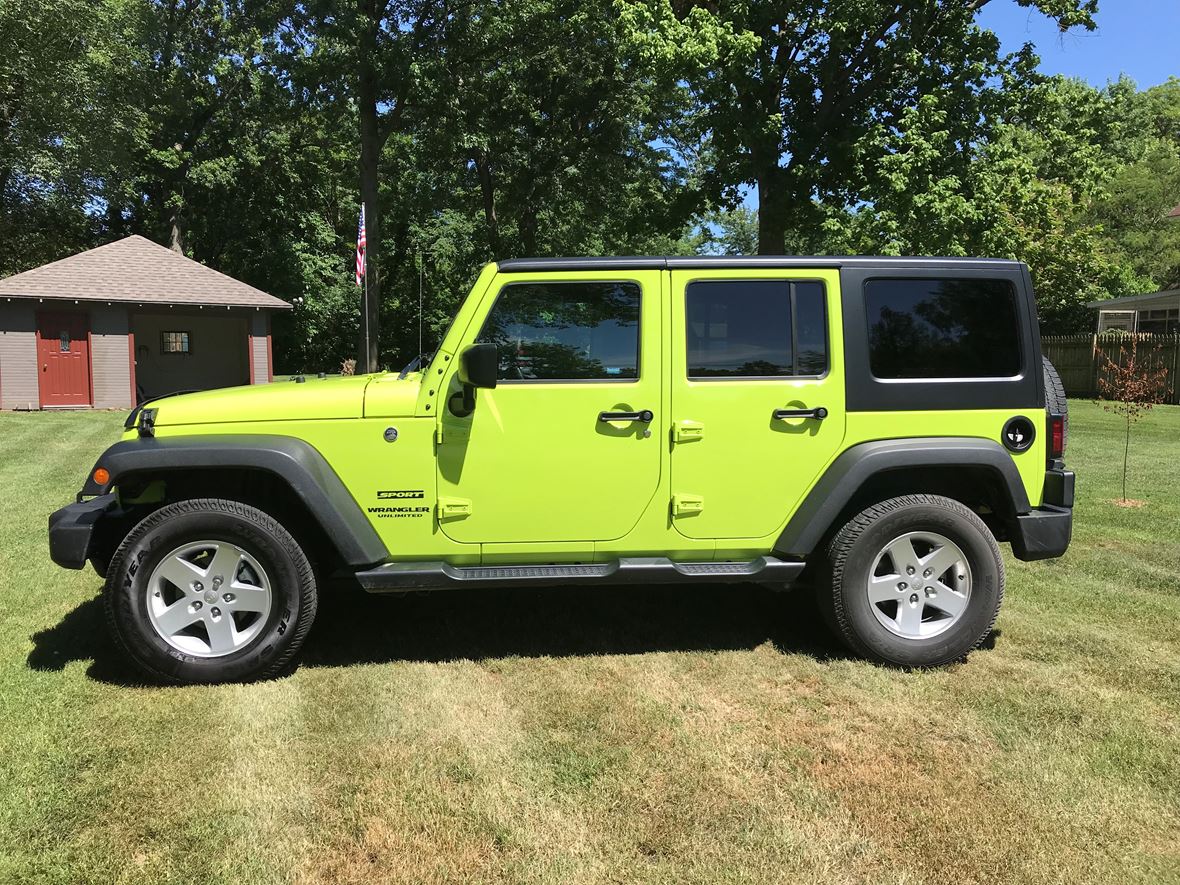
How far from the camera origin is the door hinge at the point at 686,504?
378 centimetres

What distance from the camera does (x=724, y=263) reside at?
3820 mm

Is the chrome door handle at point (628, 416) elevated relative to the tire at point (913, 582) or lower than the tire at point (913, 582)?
elevated

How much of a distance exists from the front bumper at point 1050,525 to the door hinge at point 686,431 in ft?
5.25

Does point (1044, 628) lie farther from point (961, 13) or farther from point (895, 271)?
point (961, 13)

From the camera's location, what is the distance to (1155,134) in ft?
131

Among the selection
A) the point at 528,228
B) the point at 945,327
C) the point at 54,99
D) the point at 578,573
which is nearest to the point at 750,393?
the point at 945,327

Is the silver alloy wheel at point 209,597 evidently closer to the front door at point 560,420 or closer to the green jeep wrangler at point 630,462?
the green jeep wrangler at point 630,462

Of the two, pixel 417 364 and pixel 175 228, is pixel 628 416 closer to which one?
pixel 417 364

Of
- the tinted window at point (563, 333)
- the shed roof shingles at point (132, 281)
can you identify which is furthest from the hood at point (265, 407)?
the shed roof shingles at point (132, 281)

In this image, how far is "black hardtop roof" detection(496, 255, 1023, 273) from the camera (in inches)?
148

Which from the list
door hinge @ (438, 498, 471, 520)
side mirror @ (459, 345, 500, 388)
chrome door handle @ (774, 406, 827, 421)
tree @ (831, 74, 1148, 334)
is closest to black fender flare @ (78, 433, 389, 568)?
door hinge @ (438, 498, 471, 520)

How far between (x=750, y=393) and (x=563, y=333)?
0.91 metres

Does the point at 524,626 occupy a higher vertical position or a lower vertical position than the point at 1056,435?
lower

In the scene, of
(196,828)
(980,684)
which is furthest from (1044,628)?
(196,828)
